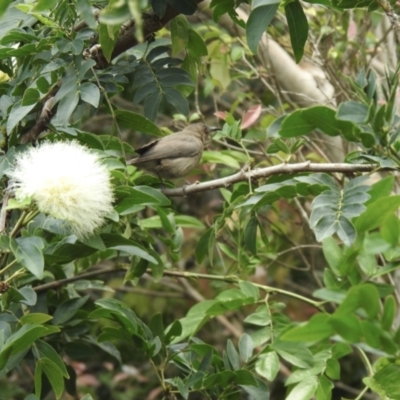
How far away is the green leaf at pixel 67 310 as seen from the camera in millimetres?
2764

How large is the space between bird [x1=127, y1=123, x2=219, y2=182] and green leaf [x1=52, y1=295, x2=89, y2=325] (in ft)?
2.90

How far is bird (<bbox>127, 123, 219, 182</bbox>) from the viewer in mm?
3664

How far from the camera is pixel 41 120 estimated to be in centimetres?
238

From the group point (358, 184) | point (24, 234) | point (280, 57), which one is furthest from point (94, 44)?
point (280, 57)

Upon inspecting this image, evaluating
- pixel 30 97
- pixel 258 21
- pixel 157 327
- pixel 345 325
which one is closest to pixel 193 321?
pixel 157 327

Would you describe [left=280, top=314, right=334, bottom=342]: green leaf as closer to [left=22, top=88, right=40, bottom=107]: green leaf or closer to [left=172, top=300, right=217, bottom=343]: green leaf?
[left=22, top=88, right=40, bottom=107]: green leaf

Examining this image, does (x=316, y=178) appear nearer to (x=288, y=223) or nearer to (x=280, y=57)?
(x=280, y=57)

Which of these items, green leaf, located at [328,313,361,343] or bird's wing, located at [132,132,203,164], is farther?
bird's wing, located at [132,132,203,164]

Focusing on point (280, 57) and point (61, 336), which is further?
point (280, 57)

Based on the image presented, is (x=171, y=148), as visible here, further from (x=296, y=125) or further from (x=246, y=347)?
(x=296, y=125)

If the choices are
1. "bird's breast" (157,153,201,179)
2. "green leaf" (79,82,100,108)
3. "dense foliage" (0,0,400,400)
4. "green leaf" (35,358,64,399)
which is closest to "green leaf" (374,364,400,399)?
"dense foliage" (0,0,400,400)

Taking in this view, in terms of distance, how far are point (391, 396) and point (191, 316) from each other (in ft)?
→ 2.67

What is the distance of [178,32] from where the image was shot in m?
2.56

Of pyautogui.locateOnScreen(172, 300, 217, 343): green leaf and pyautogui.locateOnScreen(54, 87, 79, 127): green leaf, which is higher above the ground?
pyautogui.locateOnScreen(54, 87, 79, 127): green leaf
